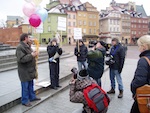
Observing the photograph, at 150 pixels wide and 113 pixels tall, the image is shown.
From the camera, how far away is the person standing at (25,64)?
16.3 feet

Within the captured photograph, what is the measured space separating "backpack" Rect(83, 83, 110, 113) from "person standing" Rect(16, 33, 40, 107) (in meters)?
2.33

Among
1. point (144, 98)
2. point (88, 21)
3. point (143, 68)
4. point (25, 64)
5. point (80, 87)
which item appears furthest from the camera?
point (88, 21)

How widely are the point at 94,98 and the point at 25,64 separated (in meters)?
2.61

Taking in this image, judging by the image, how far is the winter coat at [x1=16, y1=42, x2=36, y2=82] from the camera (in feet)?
16.2

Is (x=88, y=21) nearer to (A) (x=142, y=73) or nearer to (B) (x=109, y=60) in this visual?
(B) (x=109, y=60)

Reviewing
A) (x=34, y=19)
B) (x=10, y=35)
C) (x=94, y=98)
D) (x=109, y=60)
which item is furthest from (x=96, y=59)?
(x=10, y=35)

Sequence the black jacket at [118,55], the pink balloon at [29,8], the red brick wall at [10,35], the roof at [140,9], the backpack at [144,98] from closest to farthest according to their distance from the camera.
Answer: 1. the backpack at [144,98]
2. the black jacket at [118,55]
3. the pink balloon at [29,8]
4. the red brick wall at [10,35]
5. the roof at [140,9]

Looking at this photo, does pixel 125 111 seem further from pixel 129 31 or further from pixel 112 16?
pixel 129 31

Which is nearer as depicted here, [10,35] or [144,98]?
[144,98]

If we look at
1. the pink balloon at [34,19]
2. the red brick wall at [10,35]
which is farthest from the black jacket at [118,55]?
the red brick wall at [10,35]

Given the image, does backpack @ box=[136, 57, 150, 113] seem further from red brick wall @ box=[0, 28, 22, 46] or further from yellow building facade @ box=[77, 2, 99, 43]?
yellow building facade @ box=[77, 2, 99, 43]

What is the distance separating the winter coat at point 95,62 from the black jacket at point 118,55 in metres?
1.01

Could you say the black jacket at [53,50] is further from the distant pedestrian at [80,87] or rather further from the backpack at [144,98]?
the backpack at [144,98]

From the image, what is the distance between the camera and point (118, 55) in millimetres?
6031
